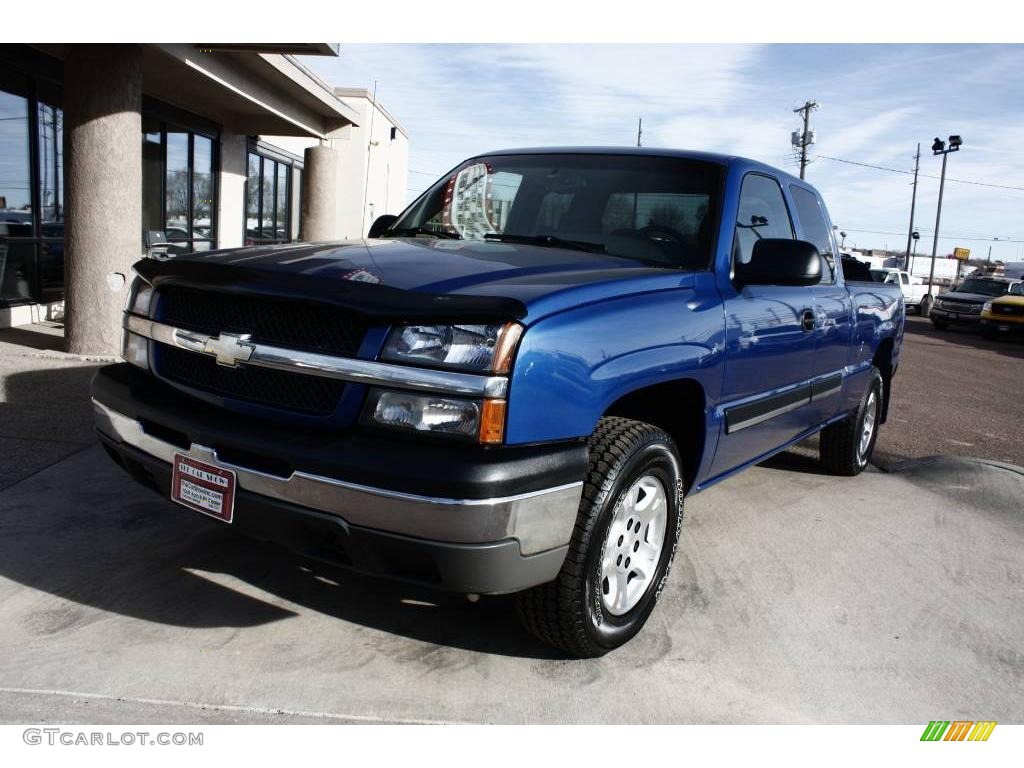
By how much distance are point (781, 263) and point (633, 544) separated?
52.1 inches

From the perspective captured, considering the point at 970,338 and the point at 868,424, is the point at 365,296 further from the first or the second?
the point at 970,338

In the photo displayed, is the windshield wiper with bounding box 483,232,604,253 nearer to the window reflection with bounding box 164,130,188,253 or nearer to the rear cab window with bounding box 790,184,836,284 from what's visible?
the rear cab window with bounding box 790,184,836,284

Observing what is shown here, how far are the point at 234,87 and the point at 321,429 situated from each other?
10.1 meters

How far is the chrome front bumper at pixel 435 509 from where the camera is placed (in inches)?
97.6

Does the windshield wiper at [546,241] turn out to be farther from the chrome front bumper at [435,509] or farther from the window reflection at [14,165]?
the window reflection at [14,165]

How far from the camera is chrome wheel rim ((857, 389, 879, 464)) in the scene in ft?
20.2

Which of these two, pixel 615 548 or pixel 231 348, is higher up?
pixel 231 348

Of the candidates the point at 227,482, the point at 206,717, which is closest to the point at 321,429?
the point at 227,482

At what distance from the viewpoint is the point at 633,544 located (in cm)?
323

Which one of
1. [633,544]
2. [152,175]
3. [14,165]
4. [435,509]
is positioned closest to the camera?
[435,509]

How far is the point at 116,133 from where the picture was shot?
7.91 m

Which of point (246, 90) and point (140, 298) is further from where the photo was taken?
point (246, 90)

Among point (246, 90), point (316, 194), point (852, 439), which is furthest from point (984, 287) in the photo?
point (852, 439)
